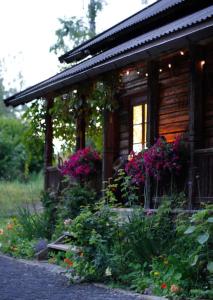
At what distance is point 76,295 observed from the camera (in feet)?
23.7

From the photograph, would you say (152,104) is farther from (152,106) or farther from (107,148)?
(107,148)

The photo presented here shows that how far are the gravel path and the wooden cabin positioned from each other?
7.51 ft

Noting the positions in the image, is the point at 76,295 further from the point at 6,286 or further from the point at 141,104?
the point at 141,104

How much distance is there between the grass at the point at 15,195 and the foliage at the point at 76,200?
9383mm

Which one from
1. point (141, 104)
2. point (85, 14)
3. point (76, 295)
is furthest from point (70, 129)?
point (85, 14)

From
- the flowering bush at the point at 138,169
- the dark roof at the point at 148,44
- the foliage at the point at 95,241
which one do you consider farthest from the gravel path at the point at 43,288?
the dark roof at the point at 148,44

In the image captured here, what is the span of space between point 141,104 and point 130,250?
5.57m

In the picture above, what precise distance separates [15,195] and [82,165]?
40.8 ft

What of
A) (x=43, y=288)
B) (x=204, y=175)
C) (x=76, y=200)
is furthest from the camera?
(x=76, y=200)

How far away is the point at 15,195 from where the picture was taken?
2386cm

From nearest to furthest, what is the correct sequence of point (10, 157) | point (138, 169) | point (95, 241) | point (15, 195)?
1. point (95, 241)
2. point (138, 169)
3. point (15, 195)
4. point (10, 157)

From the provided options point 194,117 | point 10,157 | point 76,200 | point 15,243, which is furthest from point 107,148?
point 10,157

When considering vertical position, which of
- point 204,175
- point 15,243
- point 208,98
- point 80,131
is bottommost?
point 15,243

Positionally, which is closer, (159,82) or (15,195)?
(159,82)
